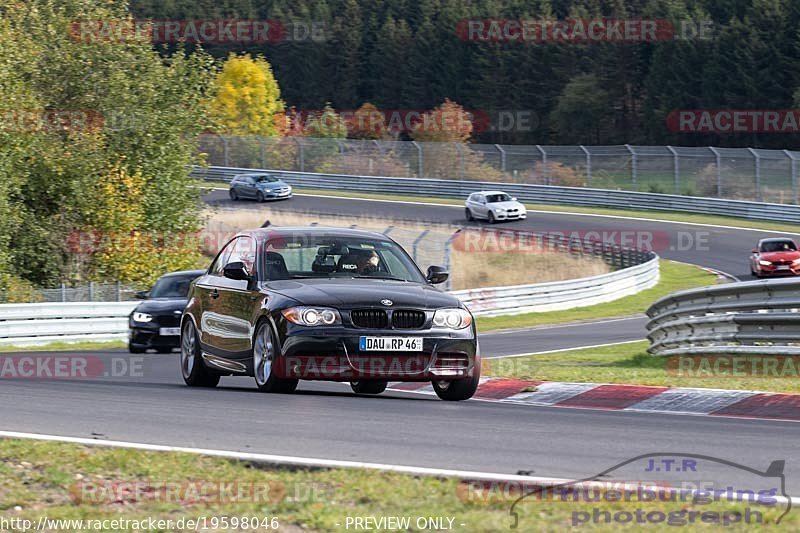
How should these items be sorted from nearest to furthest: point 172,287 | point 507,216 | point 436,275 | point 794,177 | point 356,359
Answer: point 356,359, point 436,275, point 172,287, point 794,177, point 507,216

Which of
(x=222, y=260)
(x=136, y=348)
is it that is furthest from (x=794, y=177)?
(x=222, y=260)

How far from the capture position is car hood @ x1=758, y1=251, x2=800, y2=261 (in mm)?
37875

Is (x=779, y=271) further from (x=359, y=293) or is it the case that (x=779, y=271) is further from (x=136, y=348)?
(x=359, y=293)

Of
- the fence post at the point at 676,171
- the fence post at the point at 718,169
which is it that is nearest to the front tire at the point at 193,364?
the fence post at the point at 718,169

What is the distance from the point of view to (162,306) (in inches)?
864

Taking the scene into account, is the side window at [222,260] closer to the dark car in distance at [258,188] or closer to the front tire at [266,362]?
the front tire at [266,362]

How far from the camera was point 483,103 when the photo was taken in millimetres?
110875

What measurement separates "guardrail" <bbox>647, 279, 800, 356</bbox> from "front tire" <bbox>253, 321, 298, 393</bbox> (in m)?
5.88

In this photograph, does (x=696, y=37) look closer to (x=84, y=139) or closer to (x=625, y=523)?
(x=84, y=139)

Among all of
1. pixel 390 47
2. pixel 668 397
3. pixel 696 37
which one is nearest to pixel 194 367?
pixel 668 397

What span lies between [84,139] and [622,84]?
72.5 meters

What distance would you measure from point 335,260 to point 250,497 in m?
5.65

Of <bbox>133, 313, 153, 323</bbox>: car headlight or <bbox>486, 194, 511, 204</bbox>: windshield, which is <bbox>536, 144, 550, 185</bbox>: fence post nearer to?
<bbox>486, 194, 511, 204</bbox>: windshield

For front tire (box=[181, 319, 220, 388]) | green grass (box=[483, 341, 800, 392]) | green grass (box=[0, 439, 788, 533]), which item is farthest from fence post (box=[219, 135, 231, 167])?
green grass (box=[0, 439, 788, 533])
